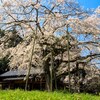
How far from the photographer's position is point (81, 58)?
23.4 metres

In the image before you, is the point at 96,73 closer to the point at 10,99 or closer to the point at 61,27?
the point at 61,27

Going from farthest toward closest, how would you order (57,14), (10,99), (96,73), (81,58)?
(96,73)
(81,58)
(57,14)
(10,99)

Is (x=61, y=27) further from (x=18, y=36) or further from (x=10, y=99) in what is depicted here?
(x=10, y=99)

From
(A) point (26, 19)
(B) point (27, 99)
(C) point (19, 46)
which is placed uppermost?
(A) point (26, 19)

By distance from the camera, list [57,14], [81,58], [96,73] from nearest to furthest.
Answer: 1. [57,14]
2. [81,58]
3. [96,73]

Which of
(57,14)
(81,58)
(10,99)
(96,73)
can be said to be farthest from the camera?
(96,73)

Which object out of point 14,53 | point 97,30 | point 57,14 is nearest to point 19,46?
point 14,53

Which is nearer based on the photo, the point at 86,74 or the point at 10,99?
the point at 10,99

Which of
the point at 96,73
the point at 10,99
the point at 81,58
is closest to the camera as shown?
the point at 10,99

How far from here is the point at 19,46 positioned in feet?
78.8

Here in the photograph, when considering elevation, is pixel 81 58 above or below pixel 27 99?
above

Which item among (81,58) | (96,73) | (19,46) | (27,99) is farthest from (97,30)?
(27,99)

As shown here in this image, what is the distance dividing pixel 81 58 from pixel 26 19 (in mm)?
4908

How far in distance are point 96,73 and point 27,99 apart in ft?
53.8
